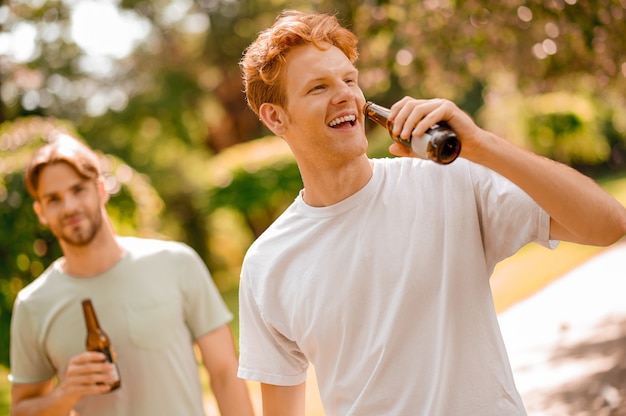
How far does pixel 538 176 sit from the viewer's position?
2.14 m

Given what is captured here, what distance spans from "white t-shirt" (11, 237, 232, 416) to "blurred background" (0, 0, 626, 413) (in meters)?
3.70

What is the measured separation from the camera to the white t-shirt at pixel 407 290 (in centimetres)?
240

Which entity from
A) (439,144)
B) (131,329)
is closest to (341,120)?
(439,144)

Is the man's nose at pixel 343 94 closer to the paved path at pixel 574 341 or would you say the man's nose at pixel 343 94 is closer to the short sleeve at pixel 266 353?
the short sleeve at pixel 266 353

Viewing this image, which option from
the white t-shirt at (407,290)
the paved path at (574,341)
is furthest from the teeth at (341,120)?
the paved path at (574,341)

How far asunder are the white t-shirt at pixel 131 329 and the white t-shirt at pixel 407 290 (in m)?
1.25

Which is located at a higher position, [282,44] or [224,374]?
[282,44]

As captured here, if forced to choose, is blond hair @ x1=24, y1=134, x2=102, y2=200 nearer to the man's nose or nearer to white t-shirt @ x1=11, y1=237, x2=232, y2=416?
Result: white t-shirt @ x1=11, y1=237, x2=232, y2=416

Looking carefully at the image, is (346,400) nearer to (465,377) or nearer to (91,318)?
(465,377)

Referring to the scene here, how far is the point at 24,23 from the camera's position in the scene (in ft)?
65.9

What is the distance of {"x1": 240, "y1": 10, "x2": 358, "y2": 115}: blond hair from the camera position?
8.86 ft

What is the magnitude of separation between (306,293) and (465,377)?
0.58 m

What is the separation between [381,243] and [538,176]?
1.98 ft

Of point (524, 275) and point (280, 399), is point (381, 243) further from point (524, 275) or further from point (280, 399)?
point (524, 275)
